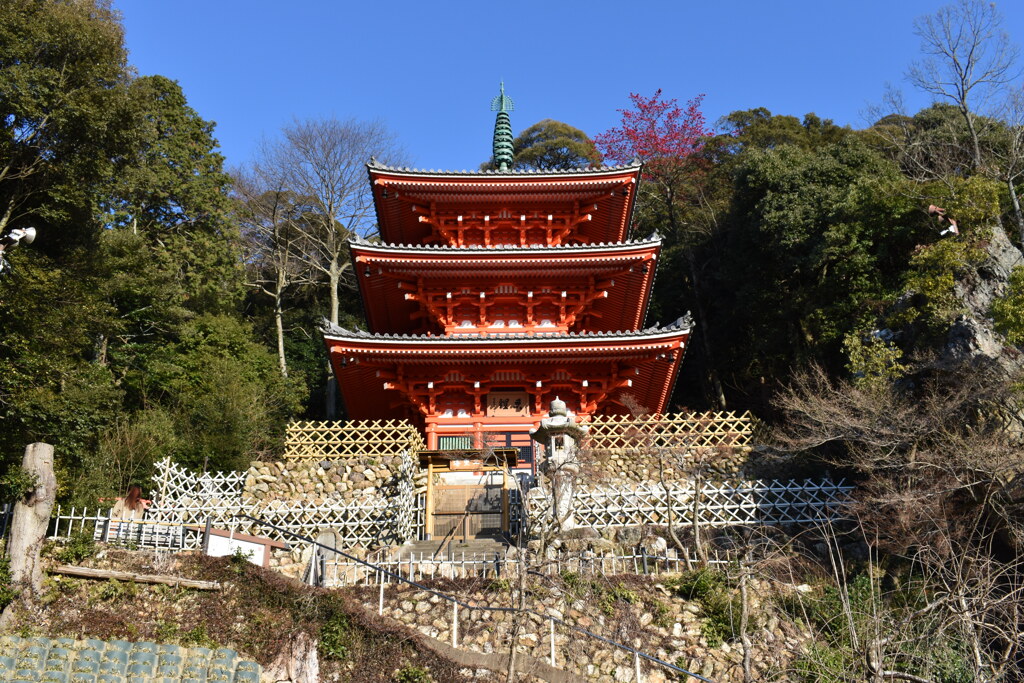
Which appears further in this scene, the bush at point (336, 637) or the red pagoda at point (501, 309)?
the red pagoda at point (501, 309)

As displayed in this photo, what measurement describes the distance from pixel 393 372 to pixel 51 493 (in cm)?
968

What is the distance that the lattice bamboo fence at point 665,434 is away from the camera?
17.3 m

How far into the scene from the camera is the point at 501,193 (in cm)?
2175

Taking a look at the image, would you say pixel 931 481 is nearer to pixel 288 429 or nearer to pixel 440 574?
pixel 440 574

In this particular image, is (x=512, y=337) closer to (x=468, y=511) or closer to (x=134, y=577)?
(x=468, y=511)

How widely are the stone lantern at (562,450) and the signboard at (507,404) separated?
5.34 meters

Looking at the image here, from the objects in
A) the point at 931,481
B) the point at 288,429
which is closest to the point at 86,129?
the point at 288,429

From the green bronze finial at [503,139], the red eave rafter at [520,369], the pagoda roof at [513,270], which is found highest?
the green bronze finial at [503,139]

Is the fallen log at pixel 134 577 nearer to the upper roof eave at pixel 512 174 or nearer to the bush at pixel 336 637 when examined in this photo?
the bush at pixel 336 637

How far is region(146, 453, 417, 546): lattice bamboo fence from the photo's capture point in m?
14.2

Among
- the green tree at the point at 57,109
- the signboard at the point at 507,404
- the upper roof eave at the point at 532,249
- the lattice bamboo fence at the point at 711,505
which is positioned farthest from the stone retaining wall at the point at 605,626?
the green tree at the point at 57,109

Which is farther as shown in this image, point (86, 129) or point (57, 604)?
point (86, 129)

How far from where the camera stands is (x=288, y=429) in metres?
17.3

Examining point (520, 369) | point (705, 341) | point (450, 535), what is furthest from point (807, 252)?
point (450, 535)
